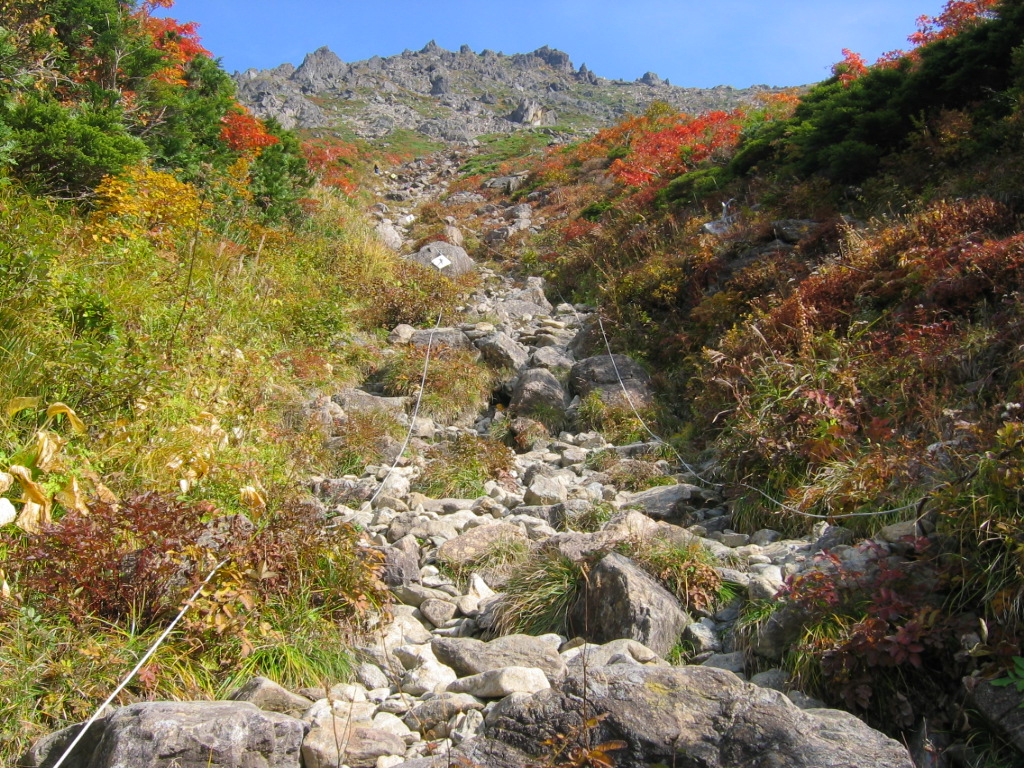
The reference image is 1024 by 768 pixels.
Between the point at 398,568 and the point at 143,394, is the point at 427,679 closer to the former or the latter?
the point at 398,568

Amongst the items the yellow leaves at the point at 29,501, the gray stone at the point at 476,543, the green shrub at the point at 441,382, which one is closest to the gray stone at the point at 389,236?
the green shrub at the point at 441,382

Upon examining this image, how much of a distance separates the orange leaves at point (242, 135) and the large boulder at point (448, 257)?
11.1 ft

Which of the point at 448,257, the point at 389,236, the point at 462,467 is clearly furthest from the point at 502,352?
the point at 389,236

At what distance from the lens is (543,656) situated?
3312 millimetres

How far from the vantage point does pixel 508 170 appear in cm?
2769

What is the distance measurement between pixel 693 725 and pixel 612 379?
6057 millimetres

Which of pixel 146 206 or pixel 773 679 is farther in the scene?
pixel 146 206

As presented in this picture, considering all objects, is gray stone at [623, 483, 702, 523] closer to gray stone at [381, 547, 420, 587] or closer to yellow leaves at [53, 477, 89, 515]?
gray stone at [381, 547, 420, 587]

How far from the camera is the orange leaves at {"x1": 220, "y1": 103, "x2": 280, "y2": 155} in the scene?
1249 centimetres

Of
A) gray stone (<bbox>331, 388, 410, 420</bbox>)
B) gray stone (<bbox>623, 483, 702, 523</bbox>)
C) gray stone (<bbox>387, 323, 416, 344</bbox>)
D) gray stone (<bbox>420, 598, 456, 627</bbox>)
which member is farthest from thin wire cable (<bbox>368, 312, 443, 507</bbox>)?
gray stone (<bbox>623, 483, 702, 523</bbox>)

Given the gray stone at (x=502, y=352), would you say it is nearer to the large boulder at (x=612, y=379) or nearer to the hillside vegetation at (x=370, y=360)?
the hillside vegetation at (x=370, y=360)

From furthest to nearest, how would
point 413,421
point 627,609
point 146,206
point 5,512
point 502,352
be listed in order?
point 502,352 < point 413,421 < point 146,206 < point 627,609 < point 5,512

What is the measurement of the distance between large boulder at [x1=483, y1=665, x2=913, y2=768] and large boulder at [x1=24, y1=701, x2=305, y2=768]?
68cm

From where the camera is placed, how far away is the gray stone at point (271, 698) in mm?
2930
